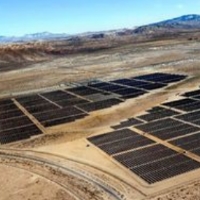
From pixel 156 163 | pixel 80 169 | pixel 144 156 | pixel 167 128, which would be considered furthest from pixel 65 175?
pixel 167 128

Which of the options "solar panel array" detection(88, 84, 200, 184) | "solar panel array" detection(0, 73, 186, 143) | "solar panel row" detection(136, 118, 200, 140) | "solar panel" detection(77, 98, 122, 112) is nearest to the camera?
"solar panel array" detection(88, 84, 200, 184)

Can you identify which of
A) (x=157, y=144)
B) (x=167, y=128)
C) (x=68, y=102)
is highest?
(x=68, y=102)

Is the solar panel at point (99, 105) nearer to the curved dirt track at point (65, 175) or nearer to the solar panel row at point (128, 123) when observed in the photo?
the solar panel row at point (128, 123)

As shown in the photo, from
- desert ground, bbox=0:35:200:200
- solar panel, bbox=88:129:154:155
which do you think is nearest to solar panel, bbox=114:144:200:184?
desert ground, bbox=0:35:200:200

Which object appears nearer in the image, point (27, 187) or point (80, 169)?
point (27, 187)

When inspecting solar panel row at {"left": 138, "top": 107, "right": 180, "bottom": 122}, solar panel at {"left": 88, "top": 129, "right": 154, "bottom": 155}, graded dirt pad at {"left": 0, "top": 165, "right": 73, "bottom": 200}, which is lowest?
graded dirt pad at {"left": 0, "top": 165, "right": 73, "bottom": 200}

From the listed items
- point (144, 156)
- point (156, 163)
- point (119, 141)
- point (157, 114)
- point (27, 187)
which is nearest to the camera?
point (27, 187)

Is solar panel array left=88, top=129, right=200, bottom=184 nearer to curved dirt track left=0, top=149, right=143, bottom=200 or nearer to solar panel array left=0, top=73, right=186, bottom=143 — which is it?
curved dirt track left=0, top=149, right=143, bottom=200

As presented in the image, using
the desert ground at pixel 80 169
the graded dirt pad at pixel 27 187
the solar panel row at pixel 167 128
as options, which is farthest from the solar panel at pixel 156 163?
the graded dirt pad at pixel 27 187

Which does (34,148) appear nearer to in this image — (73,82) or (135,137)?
(135,137)

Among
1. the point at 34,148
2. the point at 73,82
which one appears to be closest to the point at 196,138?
the point at 34,148

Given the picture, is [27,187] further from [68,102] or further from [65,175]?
[68,102]
